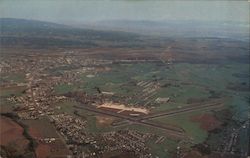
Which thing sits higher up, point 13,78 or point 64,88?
point 13,78

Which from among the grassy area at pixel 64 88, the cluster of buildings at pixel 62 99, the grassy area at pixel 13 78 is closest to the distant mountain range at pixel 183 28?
the cluster of buildings at pixel 62 99

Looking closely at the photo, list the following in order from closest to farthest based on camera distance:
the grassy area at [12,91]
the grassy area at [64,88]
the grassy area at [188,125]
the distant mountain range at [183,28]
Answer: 1. the grassy area at [188,125]
2. the grassy area at [12,91]
3. the grassy area at [64,88]
4. the distant mountain range at [183,28]

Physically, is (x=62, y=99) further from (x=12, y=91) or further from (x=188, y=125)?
(x=188, y=125)

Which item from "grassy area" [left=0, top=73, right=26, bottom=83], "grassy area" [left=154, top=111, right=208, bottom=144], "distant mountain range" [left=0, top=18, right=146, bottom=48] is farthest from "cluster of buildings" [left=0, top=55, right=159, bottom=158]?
"distant mountain range" [left=0, top=18, right=146, bottom=48]

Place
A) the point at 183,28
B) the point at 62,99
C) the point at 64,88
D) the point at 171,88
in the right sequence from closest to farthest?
the point at 62,99, the point at 64,88, the point at 171,88, the point at 183,28

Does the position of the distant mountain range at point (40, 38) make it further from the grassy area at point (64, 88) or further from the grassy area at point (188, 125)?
the grassy area at point (188, 125)

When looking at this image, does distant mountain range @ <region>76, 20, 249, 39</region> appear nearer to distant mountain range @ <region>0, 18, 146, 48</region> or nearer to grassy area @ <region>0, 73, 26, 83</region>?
distant mountain range @ <region>0, 18, 146, 48</region>

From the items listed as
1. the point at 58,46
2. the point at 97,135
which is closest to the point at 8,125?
the point at 97,135

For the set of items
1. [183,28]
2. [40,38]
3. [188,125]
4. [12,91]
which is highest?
[40,38]

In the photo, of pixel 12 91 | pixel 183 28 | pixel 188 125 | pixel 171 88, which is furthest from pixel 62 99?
pixel 183 28

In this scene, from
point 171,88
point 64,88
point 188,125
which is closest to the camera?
point 188,125

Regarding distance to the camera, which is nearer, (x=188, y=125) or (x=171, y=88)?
(x=188, y=125)
